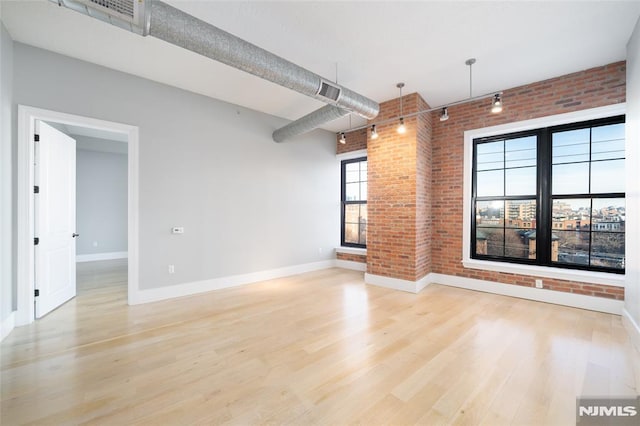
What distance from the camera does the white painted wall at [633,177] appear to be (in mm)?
2648

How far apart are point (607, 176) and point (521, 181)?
931 mm

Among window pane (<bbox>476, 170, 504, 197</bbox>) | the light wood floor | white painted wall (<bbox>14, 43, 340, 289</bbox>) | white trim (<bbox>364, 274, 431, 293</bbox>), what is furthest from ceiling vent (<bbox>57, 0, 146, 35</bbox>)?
window pane (<bbox>476, 170, 504, 197</bbox>)

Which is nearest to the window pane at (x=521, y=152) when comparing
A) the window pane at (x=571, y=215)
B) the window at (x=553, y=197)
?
the window at (x=553, y=197)

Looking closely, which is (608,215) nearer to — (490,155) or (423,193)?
(490,155)

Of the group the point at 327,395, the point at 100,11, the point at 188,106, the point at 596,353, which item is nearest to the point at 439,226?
the point at 596,353

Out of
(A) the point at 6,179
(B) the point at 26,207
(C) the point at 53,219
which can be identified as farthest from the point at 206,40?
(C) the point at 53,219

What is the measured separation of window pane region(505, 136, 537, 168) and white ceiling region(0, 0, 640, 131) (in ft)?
2.86

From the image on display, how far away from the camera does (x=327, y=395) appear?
6.23 feet

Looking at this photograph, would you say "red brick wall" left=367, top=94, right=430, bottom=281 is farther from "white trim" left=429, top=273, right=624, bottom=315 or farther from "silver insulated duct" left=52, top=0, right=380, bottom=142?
"silver insulated duct" left=52, top=0, right=380, bottom=142

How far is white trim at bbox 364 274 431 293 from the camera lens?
4312 mm

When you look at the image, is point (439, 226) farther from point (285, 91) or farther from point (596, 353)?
point (285, 91)

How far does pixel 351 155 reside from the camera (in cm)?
633

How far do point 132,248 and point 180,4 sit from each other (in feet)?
10.2

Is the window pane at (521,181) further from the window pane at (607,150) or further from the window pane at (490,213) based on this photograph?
the window pane at (607,150)
